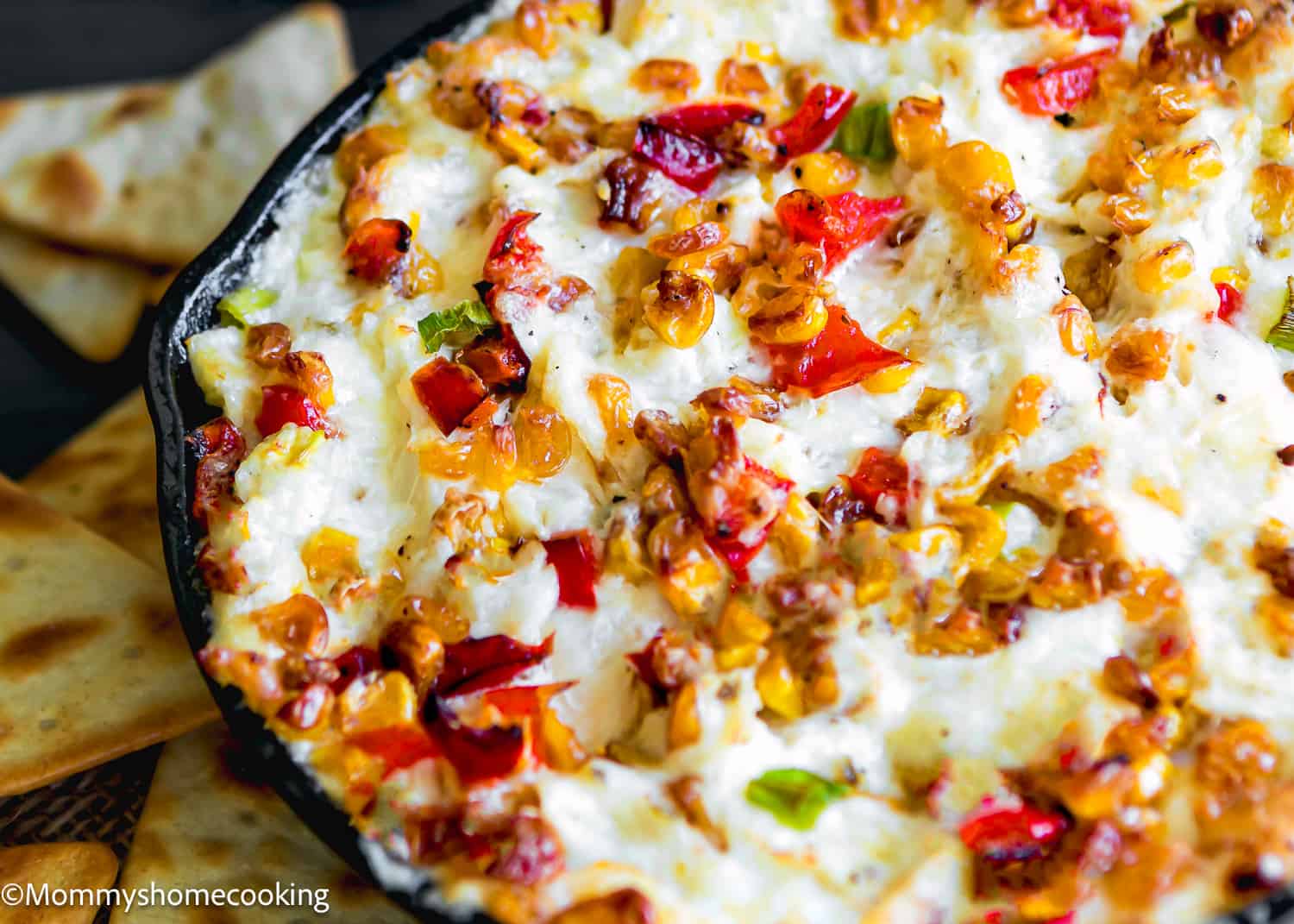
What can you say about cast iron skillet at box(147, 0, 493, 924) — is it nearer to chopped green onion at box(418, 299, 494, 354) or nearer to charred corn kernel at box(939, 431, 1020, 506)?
chopped green onion at box(418, 299, 494, 354)

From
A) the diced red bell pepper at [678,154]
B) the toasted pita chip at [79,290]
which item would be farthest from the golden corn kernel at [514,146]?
the toasted pita chip at [79,290]

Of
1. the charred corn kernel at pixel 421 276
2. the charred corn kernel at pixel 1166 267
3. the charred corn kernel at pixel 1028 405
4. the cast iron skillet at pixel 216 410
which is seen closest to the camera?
the cast iron skillet at pixel 216 410

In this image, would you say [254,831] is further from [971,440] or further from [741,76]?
[741,76]

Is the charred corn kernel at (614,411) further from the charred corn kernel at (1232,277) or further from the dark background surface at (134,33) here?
the dark background surface at (134,33)

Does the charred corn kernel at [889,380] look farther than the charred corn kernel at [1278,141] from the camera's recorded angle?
No

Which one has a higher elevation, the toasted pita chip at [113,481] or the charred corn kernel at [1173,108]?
the charred corn kernel at [1173,108]

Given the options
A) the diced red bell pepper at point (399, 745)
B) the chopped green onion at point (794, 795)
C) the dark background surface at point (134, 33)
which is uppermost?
the diced red bell pepper at point (399, 745)
